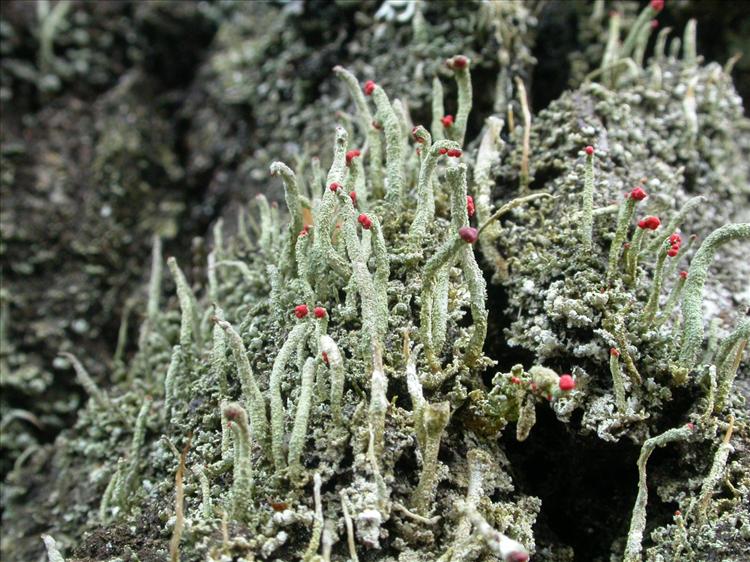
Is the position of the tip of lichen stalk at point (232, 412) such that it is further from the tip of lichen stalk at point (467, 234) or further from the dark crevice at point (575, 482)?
the dark crevice at point (575, 482)

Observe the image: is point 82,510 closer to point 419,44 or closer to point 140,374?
point 140,374

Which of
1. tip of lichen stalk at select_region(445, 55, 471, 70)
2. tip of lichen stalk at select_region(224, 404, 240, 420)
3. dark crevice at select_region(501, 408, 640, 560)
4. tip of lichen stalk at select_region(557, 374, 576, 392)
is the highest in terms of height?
tip of lichen stalk at select_region(445, 55, 471, 70)

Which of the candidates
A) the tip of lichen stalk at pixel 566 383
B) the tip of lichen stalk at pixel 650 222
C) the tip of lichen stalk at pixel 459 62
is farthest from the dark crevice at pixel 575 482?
the tip of lichen stalk at pixel 459 62

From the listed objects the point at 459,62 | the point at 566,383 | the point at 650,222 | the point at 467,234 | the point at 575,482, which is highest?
the point at 459,62

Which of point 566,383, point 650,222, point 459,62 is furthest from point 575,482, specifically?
point 459,62

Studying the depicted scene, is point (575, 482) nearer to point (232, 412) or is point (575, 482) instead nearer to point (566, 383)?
point (566, 383)

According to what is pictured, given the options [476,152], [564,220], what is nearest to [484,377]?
[564,220]

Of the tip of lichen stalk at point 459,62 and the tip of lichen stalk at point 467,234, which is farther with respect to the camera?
the tip of lichen stalk at point 459,62

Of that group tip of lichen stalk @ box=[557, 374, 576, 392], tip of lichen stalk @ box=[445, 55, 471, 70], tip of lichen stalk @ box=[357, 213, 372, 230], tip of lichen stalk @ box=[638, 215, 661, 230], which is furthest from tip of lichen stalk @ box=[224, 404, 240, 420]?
tip of lichen stalk @ box=[445, 55, 471, 70]

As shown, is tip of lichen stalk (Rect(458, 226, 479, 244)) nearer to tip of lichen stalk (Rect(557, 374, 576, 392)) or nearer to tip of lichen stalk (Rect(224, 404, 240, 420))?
tip of lichen stalk (Rect(557, 374, 576, 392))
